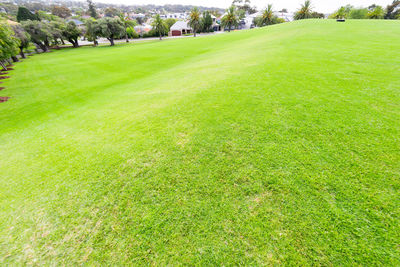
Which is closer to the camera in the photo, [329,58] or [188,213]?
[188,213]

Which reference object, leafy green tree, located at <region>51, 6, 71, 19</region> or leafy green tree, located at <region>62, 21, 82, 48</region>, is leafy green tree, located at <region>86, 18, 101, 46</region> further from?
leafy green tree, located at <region>51, 6, 71, 19</region>

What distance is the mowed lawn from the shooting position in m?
2.93

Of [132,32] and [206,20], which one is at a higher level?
[206,20]

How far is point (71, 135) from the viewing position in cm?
748

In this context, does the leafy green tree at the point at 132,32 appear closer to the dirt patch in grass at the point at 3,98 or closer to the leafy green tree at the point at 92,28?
the leafy green tree at the point at 92,28

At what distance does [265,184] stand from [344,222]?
1485 mm

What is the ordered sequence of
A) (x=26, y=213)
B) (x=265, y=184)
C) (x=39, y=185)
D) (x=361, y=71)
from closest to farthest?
(x=265, y=184), (x=26, y=213), (x=39, y=185), (x=361, y=71)

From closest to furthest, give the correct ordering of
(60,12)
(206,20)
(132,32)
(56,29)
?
(56,29) < (132,32) < (206,20) < (60,12)

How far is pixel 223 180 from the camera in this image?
4.04 metres

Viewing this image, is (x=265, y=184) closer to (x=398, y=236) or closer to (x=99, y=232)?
(x=398, y=236)

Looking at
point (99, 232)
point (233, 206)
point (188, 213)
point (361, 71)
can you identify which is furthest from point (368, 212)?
point (361, 71)

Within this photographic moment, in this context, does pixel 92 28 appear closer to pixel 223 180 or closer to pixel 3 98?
pixel 3 98

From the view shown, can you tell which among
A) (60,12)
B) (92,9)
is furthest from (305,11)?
(60,12)

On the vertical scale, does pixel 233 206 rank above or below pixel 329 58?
below
